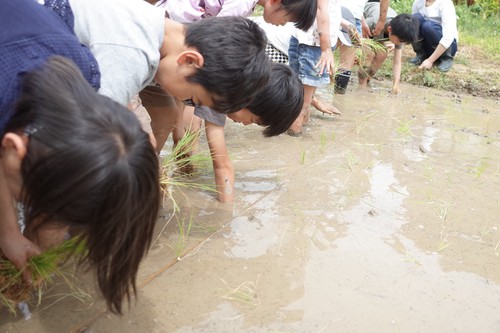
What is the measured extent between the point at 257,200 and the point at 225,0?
42.4 inches

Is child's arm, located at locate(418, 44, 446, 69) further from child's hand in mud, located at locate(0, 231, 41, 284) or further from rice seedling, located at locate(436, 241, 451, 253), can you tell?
child's hand in mud, located at locate(0, 231, 41, 284)

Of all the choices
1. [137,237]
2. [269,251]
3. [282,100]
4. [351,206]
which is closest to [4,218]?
[137,237]

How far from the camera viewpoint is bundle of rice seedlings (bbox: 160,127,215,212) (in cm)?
241

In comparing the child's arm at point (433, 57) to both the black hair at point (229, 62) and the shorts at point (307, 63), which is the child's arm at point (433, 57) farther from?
the black hair at point (229, 62)

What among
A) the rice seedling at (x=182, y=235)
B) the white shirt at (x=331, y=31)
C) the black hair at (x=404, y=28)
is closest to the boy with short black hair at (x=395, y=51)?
the black hair at (x=404, y=28)

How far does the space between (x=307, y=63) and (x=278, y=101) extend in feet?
5.19

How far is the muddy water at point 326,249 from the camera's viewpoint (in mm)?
1767

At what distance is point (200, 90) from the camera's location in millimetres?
1820

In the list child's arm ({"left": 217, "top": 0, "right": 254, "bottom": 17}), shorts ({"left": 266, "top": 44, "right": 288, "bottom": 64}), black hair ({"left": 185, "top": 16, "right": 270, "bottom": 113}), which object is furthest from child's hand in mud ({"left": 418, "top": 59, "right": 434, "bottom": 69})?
black hair ({"left": 185, "top": 16, "right": 270, "bottom": 113})

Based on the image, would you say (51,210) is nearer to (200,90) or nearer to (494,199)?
(200,90)

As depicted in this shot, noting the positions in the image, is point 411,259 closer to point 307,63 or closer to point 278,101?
point 278,101

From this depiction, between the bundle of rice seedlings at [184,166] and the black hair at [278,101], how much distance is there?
14.6 inches

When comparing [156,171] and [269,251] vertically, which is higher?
[156,171]

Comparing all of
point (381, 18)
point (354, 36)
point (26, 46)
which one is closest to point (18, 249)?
point (26, 46)
